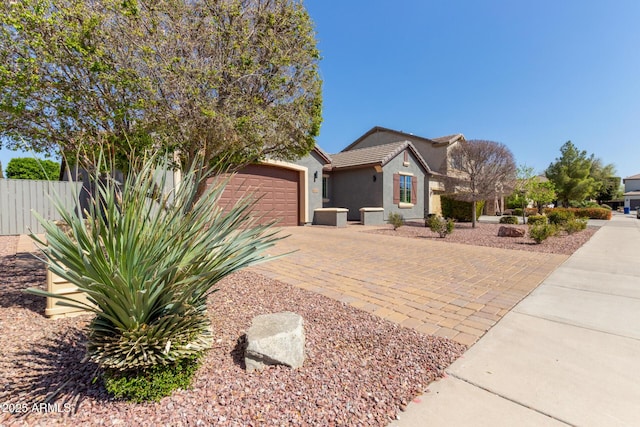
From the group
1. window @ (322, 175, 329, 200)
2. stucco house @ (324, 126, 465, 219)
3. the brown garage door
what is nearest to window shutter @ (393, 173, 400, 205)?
stucco house @ (324, 126, 465, 219)

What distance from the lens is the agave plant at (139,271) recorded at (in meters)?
1.88

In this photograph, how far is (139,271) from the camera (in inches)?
75.6

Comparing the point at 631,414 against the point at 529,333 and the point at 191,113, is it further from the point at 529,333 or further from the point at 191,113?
the point at 191,113

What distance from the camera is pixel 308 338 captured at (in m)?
2.93

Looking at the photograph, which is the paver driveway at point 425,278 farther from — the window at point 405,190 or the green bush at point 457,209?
the green bush at point 457,209

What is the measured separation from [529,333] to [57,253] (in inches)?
169

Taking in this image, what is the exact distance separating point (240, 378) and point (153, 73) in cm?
360

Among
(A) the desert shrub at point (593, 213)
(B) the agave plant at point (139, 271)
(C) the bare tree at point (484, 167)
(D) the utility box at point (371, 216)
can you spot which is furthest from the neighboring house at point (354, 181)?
(A) the desert shrub at point (593, 213)

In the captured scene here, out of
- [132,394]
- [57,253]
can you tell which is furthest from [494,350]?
[57,253]

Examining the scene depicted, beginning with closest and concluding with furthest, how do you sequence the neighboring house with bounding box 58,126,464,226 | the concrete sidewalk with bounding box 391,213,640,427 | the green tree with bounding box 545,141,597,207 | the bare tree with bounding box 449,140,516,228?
the concrete sidewalk with bounding box 391,213,640,427
the neighboring house with bounding box 58,126,464,226
the bare tree with bounding box 449,140,516,228
the green tree with bounding box 545,141,597,207

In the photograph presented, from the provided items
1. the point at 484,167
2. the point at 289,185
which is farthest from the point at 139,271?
the point at 484,167

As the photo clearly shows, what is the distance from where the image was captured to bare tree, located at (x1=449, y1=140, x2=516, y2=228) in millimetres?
13734

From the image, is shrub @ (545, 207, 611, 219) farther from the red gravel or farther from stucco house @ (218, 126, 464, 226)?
the red gravel

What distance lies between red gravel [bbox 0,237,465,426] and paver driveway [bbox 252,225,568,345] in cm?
62
